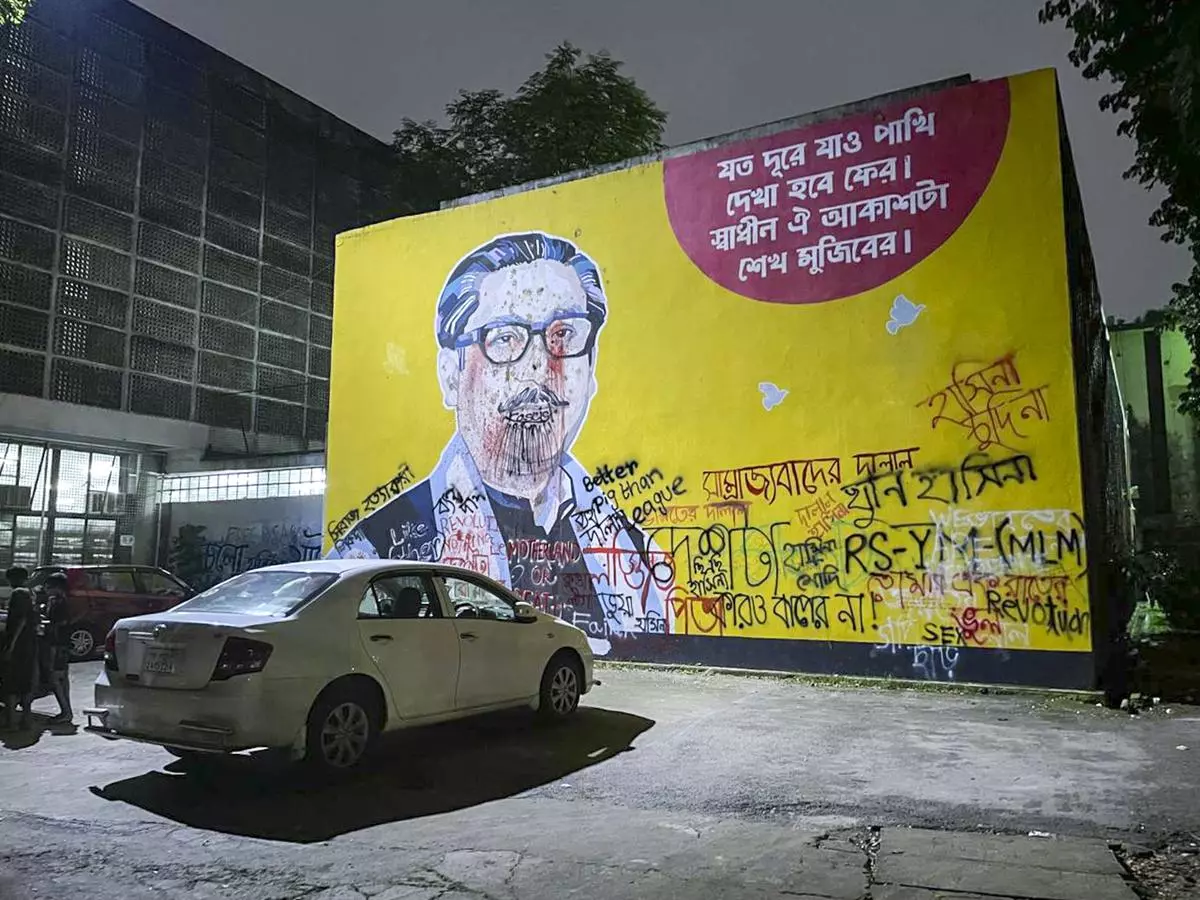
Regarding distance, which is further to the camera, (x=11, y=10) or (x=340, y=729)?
(x=11, y=10)

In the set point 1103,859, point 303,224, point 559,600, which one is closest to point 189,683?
point 1103,859

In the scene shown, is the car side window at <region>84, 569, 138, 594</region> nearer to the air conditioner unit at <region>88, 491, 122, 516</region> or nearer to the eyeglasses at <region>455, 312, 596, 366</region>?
the eyeglasses at <region>455, 312, 596, 366</region>

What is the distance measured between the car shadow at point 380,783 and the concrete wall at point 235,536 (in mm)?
12034

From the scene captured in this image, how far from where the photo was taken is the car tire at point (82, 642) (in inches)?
549

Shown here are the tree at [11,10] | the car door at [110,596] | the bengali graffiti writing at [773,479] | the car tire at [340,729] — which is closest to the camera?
the car tire at [340,729]

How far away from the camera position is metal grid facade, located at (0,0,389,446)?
2162 cm

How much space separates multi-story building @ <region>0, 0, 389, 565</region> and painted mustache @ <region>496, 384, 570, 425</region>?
741 cm

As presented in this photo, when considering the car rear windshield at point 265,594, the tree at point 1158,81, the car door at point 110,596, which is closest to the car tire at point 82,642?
the car door at point 110,596

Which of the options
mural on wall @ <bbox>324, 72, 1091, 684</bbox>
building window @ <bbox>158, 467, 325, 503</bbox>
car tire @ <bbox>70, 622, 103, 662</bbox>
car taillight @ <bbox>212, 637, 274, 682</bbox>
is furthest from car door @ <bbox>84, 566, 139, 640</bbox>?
car taillight @ <bbox>212, 637, 274, 682</bbox>

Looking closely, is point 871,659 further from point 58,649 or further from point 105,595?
point 105,595

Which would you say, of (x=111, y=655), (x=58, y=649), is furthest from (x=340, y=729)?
(x=58, y=649)

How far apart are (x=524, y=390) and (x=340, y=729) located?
812cm

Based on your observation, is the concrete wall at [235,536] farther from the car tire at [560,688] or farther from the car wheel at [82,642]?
the car tire at [560,688]

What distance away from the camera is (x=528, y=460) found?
46.1 feet
